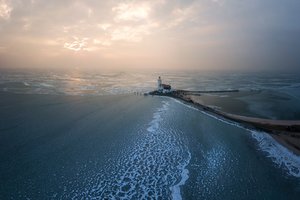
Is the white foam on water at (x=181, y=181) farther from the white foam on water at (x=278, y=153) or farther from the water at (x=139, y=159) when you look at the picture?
the white foam on water at (x=278, y=153)

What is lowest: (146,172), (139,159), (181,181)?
(181,181)

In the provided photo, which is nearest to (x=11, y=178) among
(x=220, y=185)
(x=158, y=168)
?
(x=158, y=168)

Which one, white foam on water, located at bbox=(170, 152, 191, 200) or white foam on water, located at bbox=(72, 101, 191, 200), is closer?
white foam on water, located at bbox=(170, 152, 191, 200)

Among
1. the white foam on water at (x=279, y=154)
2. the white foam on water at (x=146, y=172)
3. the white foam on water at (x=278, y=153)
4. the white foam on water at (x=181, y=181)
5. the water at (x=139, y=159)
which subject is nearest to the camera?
the white foam on water at (x=181, y=181)

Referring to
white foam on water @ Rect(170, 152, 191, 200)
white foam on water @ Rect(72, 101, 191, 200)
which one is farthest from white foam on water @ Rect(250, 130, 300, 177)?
white foam on water @ Rect(170, 152, 191, 200)

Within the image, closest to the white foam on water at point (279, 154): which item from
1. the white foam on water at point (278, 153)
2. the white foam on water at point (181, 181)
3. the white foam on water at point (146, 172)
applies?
the white foam on water at point (278, 153)

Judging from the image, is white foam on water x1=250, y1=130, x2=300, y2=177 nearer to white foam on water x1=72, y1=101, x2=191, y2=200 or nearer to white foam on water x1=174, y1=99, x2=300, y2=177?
white foam on water x1=174, y1=99, x2=300, y2=177

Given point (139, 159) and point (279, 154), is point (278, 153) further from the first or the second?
point (139, 159)

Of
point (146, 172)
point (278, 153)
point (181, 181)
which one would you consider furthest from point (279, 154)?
point (146, 172)

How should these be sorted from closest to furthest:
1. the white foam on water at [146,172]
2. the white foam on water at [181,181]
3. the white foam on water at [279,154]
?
the white foam on water at [181,181], the white foam on water at [146,172], the white foam on water at [279,154]

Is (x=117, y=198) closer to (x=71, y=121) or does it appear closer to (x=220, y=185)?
(x=220, y=185)

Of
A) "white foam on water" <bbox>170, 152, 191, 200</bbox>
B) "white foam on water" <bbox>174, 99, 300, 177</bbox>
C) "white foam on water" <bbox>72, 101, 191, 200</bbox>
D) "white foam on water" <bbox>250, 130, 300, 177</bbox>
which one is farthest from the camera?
"white foam on water" <bbox>174, 99, 300, 177</bbox>

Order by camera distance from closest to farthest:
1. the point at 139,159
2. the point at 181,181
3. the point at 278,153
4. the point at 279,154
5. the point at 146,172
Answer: the point at 181,181 < the point at 146,172 < the point at 139,159 < the point at 279,154 < the point at 278,153

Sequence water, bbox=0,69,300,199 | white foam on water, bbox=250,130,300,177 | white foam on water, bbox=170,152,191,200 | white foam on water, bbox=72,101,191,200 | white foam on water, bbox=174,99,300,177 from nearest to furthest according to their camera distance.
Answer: white foam on water, bbox=170,152,191,200, white foam on water, bbox=72,101,191,200, water, bbox=0,69,300,199, white foam on water, bbox=250,130,300,177, white foam on water, bbox=174,99,300,177
